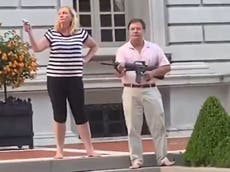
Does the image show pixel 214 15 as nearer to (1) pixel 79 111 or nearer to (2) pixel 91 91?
(2) pixel 91 91

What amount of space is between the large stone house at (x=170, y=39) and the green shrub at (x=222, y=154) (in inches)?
258

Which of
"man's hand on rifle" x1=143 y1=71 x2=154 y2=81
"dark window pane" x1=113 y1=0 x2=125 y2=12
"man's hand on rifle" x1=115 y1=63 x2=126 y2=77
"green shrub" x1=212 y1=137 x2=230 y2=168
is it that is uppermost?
"dark window pane" x1=113 y1=0 x2=125 y2=12

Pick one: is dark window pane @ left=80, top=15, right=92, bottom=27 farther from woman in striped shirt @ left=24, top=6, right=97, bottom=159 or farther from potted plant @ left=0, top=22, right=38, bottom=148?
woman in striped shirt @ left=24, top=6, right=97, bottom=159

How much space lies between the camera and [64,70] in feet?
35.1

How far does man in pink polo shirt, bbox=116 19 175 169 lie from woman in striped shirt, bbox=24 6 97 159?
64cm

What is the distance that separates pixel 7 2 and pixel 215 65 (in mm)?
4575

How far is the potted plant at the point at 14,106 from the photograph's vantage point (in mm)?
13625

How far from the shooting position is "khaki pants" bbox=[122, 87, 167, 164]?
34.1 feet

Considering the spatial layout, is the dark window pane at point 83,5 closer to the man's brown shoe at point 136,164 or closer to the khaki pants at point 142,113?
the khaki pants at point 142,113

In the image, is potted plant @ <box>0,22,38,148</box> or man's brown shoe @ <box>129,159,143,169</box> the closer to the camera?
man's brown shoe @ <box>129,159,143,169</box>

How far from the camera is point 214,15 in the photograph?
1777 cm

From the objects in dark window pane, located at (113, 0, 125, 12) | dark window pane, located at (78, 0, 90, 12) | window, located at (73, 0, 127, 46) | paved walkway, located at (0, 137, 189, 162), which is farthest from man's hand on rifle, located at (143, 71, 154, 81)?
dark window pane, located at (113, 0, 125, 12)

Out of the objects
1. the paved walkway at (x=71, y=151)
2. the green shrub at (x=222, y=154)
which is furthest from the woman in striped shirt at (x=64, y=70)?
the green shrub at (x=222, y=154)

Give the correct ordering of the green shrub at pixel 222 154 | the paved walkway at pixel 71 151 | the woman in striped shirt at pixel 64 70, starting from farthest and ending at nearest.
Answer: the paved walkway at pixel 71 151, the woman in striped shirt at pixel 64 70, the green shrub at pixel 222 154
